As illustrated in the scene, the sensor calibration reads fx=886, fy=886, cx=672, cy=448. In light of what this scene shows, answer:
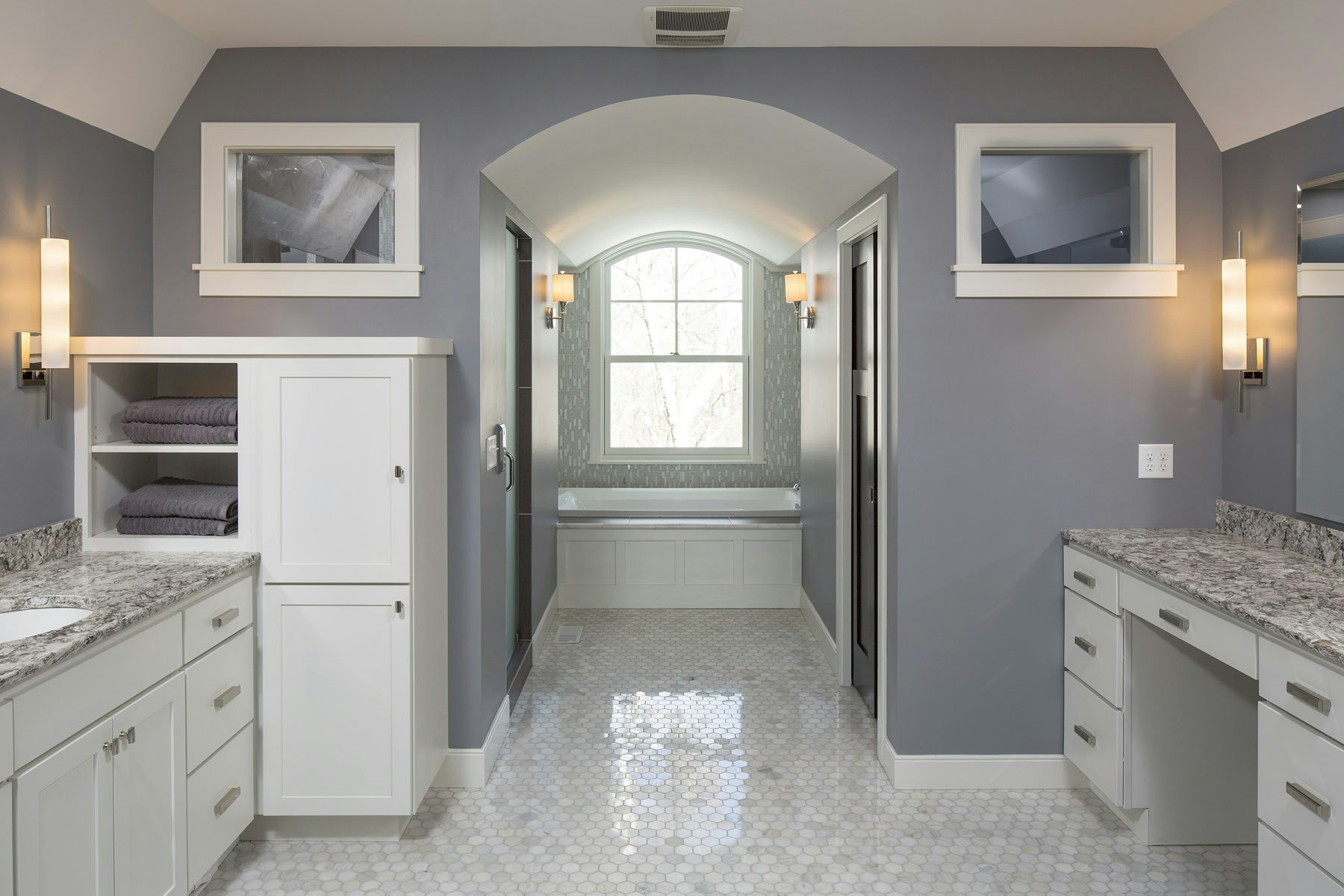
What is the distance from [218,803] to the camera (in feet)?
7.72

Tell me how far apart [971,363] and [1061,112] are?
887mm

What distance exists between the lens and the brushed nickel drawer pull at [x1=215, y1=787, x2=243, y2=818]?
2.35 m

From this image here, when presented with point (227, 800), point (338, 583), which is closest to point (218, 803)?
point (227, 800)

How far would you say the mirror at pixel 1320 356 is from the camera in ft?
8.11

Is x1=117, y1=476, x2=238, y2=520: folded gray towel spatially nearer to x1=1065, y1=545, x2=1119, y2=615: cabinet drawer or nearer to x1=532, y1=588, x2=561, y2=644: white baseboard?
x1=532, y1=588, x2=561, y2=644: white baseboard

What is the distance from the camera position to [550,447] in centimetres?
499

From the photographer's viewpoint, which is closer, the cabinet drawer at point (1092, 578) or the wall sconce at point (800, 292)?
the cabinet drawer at point (1092, 578)

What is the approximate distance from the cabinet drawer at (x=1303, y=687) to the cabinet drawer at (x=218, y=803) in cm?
252

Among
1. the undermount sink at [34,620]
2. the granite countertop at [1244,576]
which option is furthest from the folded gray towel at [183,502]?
the granite countertop at [1244,576]

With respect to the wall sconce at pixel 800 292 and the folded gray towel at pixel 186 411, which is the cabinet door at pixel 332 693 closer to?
the folded gray towel at pixel 186 411

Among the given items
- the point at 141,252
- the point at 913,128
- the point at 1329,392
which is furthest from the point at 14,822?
the point at 1329,392

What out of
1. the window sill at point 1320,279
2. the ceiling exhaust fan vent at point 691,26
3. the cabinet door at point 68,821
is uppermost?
the ceiling exhaust fan vent at point 691,26

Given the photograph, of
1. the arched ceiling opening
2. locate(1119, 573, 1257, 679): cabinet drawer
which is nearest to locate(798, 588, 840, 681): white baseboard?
locate(1119, 573, 1257, 679): cabinet drawer

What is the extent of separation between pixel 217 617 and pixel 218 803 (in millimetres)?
499
